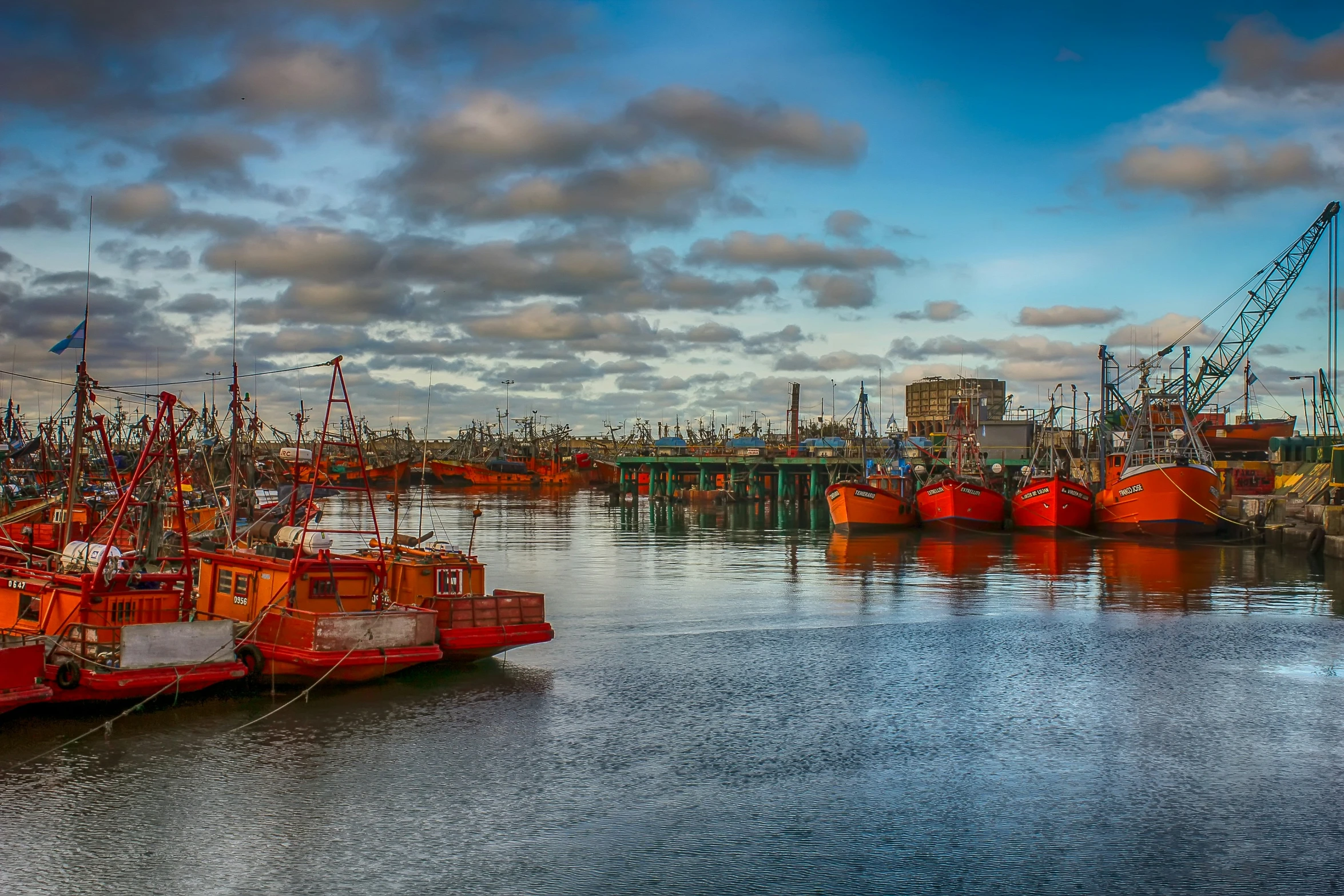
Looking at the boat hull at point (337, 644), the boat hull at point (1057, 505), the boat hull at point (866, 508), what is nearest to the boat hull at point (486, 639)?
the boat hull at point (337, 644)

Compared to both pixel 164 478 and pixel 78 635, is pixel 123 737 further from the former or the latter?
pixel 164 478

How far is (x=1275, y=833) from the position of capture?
591 inches

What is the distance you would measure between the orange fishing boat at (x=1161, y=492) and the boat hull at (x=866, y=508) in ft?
40.5

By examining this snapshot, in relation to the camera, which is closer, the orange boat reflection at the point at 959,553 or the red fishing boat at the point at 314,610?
the red fishing boat at the point at 314,610

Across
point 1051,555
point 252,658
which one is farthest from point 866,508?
point 252,658

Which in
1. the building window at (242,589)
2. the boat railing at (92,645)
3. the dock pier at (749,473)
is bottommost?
the boat railing at (92,645)

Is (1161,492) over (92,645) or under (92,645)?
over

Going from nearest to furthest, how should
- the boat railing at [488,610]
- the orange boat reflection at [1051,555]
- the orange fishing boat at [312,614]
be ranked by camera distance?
Answer: the orange fishing boat at [312,614] < the boat railing at [488,610] < the orange boat reflection at [1051,555]

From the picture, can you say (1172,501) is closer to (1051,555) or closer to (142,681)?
(1051,555)

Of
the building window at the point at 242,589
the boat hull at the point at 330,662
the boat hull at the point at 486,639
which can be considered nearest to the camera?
the boat hull at the point at 330,662

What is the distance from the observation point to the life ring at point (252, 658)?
74.1 ft

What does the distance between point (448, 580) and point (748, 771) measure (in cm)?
1072

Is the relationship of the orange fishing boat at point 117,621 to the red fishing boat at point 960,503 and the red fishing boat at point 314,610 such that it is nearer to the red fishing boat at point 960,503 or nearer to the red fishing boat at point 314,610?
the red fishing boat at point 314,610

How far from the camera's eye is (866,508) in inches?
2751
